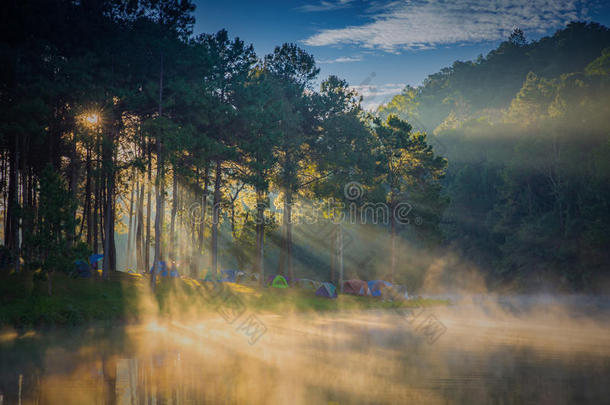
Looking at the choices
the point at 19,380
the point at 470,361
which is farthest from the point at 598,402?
the point at 19,380

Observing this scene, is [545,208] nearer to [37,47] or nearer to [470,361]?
[470,361]

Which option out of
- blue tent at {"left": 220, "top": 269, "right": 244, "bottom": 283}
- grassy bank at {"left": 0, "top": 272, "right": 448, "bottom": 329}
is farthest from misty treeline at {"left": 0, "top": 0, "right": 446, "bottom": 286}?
blue tent at {"left": 220, "top": 269, "right": 244, "bottom": 283}

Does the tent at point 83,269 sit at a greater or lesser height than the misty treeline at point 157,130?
lesser

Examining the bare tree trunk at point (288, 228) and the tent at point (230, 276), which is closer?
the bare tree trunk at point (288, 228)

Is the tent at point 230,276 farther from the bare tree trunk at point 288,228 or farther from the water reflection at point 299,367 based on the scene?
the water reflection at point 299,367

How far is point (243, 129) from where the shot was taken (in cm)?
3578

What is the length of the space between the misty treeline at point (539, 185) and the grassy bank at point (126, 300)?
95.5 feet

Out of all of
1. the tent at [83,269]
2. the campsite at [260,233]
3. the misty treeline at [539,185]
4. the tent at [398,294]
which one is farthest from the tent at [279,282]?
the misty treeline at [539,185]

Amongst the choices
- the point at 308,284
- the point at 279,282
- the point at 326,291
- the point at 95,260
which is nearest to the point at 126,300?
the point at 95,260

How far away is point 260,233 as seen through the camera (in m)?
41.5

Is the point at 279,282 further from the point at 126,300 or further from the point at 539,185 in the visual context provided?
the point at 539,185

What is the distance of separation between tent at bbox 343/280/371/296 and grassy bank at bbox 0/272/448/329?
3.77m

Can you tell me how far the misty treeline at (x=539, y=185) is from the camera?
55812 millimetres

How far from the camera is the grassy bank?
21.5 m
